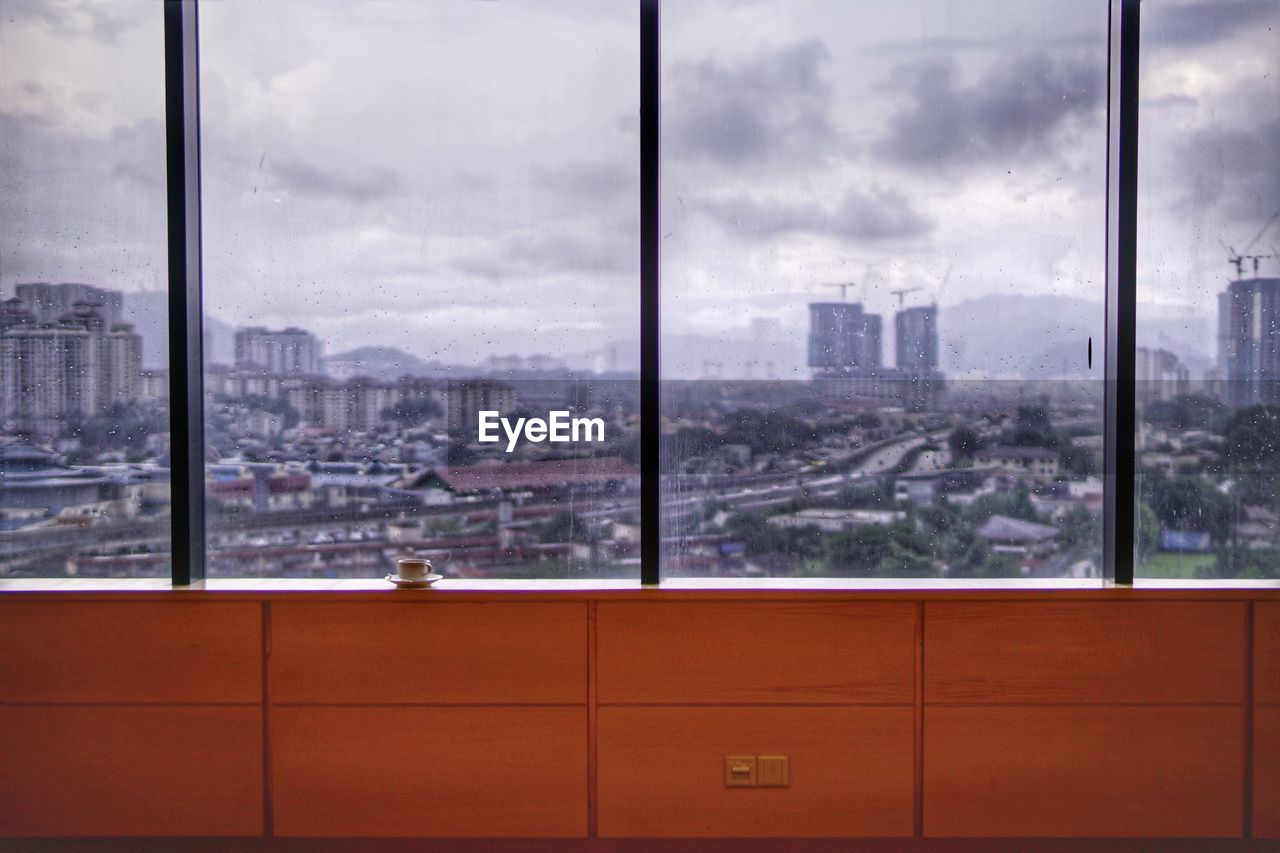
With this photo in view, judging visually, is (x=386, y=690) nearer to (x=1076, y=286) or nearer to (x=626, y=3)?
(x=626, y=3)

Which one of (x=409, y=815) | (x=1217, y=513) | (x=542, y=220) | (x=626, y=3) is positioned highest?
(x=626, y=3)

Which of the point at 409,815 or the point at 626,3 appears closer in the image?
the point at 409,815

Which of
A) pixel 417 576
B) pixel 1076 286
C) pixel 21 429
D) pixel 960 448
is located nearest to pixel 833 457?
pixel 960 448

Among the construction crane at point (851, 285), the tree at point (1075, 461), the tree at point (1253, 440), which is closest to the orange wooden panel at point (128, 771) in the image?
the construction crane at point (851, 285)

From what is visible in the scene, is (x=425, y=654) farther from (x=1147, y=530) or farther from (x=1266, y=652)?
(x=1266, y=652)

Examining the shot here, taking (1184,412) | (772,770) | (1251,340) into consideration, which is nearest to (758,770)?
(772,770)

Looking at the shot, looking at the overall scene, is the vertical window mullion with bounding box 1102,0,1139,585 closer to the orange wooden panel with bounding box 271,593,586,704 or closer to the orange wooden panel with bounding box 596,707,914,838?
the orange wooden panel with bounding box 596,707,914,838

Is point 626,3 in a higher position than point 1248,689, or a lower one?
higher

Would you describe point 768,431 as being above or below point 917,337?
below
